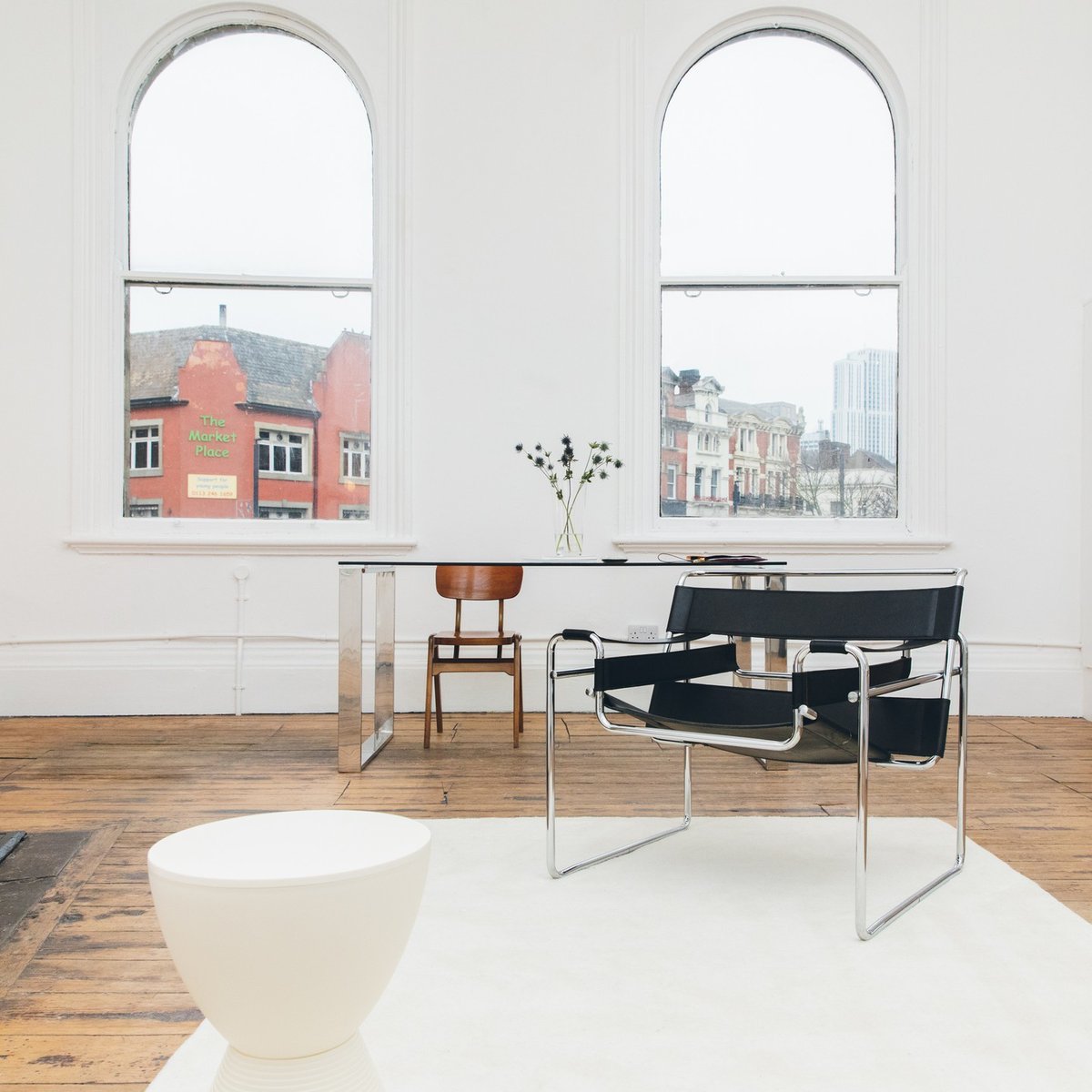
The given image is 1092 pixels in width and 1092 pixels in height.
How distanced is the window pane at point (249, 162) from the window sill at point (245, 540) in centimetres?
127

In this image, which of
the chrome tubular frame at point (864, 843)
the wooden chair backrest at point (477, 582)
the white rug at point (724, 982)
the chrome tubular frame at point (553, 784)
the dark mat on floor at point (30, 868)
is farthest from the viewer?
the wooden chair backrest at point (477, 582)

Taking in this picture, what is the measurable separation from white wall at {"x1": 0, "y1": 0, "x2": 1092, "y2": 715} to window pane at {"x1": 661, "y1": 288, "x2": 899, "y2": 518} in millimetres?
320

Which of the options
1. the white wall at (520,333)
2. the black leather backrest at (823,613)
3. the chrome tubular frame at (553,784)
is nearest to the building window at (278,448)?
the white wall at (520,333)

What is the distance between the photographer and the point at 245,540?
14.6 feet

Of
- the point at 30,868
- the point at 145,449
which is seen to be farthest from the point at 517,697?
the point at 145,449

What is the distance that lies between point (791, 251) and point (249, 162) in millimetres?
2762

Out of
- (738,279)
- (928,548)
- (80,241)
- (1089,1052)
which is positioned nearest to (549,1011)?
(1089,1052)

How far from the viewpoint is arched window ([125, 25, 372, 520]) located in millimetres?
4590

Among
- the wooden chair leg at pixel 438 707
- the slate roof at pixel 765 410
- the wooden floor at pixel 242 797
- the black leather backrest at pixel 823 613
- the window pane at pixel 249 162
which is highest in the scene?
the window pane at pixel 249 162

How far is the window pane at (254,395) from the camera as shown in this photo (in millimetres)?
4582

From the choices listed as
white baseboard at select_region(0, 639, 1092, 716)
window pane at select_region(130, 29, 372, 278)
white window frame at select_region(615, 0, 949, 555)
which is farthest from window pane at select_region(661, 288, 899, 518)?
window pane at select_region(130, 29, 372, 278)

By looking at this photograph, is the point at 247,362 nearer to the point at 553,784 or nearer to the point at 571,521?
the point at 571,521

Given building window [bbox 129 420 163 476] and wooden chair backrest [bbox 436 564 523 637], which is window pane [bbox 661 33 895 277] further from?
building window [bbox 129 420 163 476]

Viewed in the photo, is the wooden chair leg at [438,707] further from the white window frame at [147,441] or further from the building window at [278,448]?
the white window frame at [147,441]
